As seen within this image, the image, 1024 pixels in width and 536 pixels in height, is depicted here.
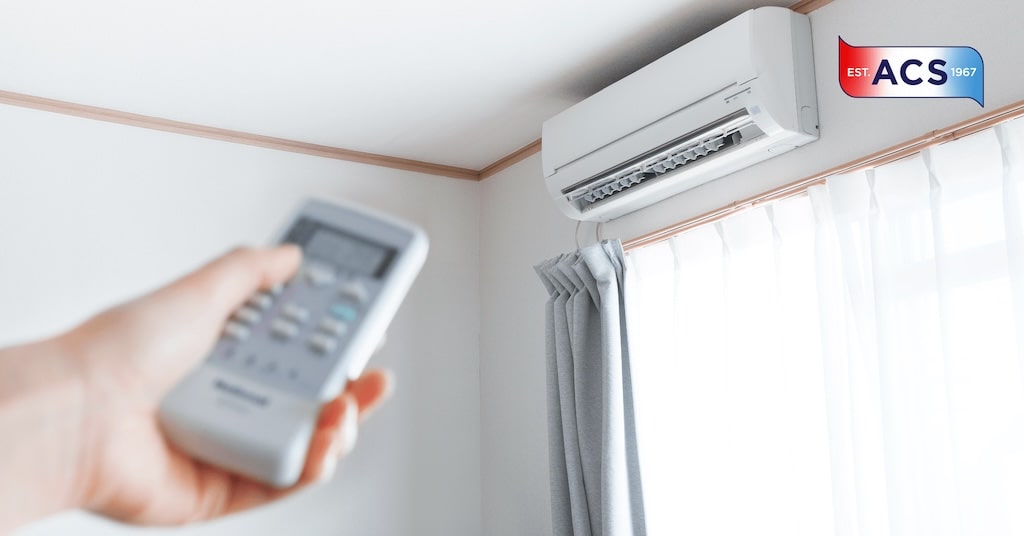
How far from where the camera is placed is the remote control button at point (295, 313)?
2.44ft

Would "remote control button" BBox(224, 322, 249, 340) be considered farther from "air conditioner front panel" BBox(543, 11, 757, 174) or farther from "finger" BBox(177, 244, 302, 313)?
"air conditioner front panel" BBox(543, 11, 757, 174)

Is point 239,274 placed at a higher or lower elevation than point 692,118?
lower

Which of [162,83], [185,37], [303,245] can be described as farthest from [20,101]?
[303,245]

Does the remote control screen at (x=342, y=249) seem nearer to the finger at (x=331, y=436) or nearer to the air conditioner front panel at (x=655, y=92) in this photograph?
the finger at (x=331, y=436)

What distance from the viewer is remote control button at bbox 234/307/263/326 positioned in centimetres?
73

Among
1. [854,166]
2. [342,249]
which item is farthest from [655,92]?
[342,249]

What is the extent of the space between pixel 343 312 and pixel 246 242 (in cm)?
240

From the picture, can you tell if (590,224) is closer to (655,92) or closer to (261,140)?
(655,92)

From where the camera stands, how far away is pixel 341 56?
2.51 m

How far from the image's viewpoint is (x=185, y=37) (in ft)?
7.84

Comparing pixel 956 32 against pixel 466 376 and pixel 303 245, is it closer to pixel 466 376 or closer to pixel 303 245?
pixel 303 245

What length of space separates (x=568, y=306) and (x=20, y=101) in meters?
1.68

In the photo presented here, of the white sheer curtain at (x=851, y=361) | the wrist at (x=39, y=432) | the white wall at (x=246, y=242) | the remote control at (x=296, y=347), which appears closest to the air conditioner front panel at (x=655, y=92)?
the white sheer curtain at (x=851, y=361)

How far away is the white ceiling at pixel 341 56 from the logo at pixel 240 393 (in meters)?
1.68
